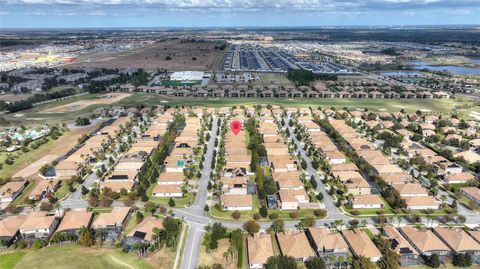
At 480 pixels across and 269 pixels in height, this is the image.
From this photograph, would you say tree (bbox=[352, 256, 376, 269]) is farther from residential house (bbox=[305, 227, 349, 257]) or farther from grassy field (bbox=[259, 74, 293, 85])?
grassy field (bbox=[259, 74, 293, 85])

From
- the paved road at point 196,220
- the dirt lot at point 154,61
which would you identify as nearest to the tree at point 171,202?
the paved road at point 196,220

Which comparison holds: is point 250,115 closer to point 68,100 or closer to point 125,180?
point 125,180

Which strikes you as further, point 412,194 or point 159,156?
point 159,156

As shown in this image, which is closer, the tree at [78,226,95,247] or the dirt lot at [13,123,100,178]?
the tree at [78,226,95,247]

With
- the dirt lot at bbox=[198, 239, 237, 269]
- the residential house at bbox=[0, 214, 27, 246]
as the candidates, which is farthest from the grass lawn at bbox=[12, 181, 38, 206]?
the dirt lot at bbox=[198, 239, 237, 269]

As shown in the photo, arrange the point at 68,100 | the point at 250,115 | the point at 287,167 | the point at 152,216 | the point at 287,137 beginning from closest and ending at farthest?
the point at 152,216
the point at 287,167
the point at 287,137
the point at 250,115
the point at 68,100

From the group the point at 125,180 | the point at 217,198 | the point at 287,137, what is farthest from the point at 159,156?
the point at 287,137
